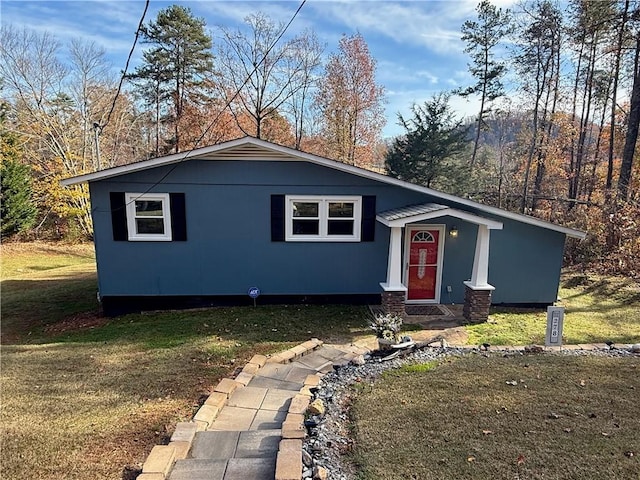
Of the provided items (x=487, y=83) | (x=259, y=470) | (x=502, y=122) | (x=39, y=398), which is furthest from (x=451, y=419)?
(x=502, y=122)

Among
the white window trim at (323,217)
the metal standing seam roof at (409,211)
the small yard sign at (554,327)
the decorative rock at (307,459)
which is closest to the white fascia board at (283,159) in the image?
the metal standing seam roof at (409,211)

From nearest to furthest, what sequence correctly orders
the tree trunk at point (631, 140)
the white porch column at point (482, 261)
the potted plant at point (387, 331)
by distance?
the potted plant at point (387, 331) < the white porch column at point (482, 261) < the tree trunk at point (631, 140)

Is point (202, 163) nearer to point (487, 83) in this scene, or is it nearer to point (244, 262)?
point (244, 262)

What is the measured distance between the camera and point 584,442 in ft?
10.7

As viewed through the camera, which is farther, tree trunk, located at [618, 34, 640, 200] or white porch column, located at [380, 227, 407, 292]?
tree trunk, located at [618, 34, 640, 200]

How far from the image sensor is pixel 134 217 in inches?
332

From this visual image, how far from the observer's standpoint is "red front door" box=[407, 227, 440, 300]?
898 cm

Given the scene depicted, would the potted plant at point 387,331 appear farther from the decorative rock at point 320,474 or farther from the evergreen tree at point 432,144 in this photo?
the evergreen tree at point 432,144

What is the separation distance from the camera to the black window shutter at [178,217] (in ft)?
27.6

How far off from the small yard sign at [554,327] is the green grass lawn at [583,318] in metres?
0.91

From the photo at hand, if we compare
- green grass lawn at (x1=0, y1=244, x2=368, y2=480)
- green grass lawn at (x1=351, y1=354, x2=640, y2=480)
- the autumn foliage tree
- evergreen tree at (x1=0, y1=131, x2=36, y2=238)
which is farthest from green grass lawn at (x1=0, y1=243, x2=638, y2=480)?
the autumn foliage tree

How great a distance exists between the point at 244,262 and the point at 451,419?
6.07 metres

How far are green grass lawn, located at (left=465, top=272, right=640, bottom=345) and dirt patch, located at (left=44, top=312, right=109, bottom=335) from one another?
7830mm

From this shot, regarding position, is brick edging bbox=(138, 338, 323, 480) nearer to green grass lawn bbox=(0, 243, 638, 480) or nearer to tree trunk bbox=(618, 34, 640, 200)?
green grass lawn bbox=(0, 243, 638, 480)
